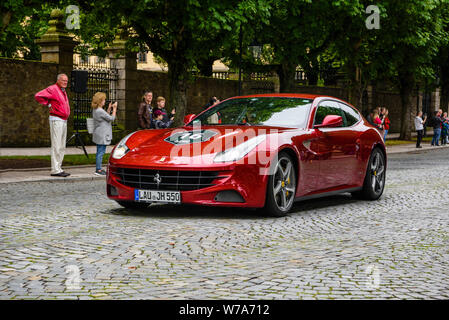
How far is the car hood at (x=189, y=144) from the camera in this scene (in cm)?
814

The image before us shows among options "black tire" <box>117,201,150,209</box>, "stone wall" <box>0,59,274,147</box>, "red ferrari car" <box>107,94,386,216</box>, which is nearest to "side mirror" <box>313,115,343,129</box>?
"red ferrari car" <box>107,94,386,216</box>

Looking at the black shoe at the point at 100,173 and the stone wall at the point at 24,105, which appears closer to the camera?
the black shoe at the point at 100,173

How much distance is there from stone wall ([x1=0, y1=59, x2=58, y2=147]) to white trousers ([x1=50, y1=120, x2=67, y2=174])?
9489 mm

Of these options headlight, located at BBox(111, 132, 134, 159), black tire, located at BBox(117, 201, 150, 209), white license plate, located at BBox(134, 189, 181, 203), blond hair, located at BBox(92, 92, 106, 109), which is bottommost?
black tire, located at BBox(117, 201, 150, 209)

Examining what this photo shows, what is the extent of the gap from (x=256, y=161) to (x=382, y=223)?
5.57 ft

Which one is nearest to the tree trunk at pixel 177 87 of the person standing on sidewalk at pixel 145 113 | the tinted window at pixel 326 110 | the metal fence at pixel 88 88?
the person standing on sidewalk at pixel 145 113

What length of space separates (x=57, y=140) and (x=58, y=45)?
11.5m

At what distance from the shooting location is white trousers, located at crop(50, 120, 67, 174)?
1409 centimetres

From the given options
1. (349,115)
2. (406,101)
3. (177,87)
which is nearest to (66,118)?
(349,115)

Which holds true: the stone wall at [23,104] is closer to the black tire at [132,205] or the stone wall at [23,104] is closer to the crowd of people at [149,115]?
the crowd of people at [149,115]

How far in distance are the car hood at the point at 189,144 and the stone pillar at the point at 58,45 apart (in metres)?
16.9

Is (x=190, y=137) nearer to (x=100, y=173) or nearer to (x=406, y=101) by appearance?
(x=100, y=173)

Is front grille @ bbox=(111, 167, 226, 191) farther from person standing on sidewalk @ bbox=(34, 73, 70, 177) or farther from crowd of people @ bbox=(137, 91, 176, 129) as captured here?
crowd of people @ bbox=(137, 91, 176, 129)

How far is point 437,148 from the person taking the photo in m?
32.9
